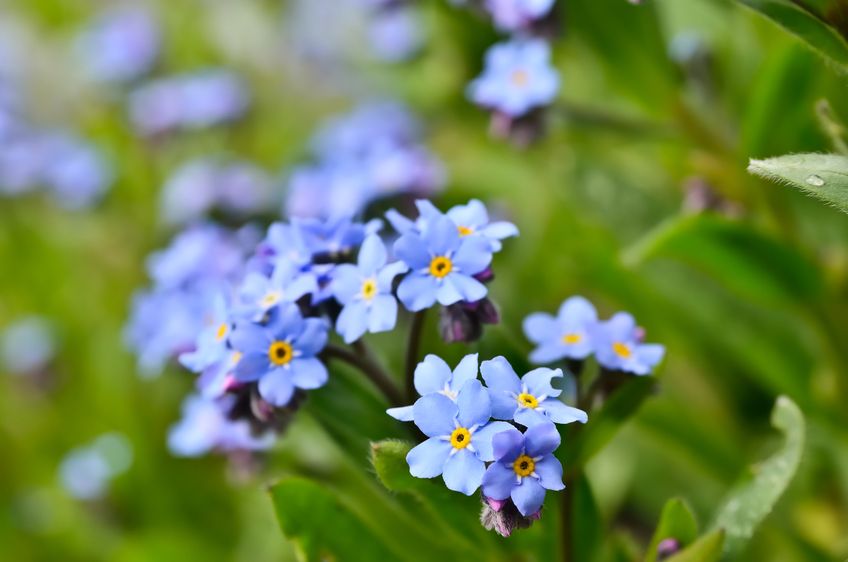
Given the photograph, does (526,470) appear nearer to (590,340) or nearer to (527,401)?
(527,401)

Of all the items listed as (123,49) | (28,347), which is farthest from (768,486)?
(123,49)

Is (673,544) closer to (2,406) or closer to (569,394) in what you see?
(569,394)

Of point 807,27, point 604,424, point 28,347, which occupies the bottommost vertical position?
point 28,347

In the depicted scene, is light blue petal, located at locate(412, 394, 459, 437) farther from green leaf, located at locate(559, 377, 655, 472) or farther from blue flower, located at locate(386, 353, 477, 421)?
green leaf, located at locate(559, 377, 655, 472)

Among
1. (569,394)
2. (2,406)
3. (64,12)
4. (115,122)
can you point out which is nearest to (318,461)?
(569,394)

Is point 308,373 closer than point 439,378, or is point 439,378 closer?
point 439,378

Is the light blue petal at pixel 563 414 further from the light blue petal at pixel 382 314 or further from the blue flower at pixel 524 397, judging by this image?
the light blue petal at pixel 382 314
